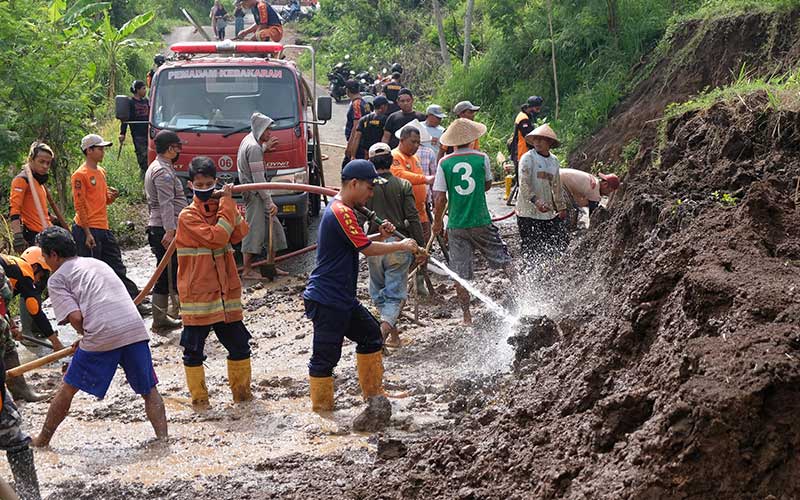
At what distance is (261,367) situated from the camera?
351 inches

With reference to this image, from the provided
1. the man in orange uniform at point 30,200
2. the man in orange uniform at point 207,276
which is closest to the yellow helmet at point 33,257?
the man in orange uniform at point 207,276

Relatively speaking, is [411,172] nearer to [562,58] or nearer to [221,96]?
[221,96]

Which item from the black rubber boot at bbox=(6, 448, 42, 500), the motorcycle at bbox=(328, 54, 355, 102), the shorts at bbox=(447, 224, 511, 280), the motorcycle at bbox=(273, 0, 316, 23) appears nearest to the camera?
the black rubber boot at bbox=(6, 448, 42, 500)

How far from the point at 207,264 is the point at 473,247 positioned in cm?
290

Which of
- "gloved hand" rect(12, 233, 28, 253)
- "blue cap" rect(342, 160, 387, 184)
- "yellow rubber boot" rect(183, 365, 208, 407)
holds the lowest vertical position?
"yellow rubber boot" rect(183, 365, 208, 407)

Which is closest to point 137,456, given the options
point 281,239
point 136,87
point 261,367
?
point 261,367

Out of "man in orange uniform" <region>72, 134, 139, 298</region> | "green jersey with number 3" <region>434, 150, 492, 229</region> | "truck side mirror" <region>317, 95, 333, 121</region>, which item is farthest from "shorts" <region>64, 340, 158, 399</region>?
"truck side mirror" <region>317, 95, 333, 121</region>

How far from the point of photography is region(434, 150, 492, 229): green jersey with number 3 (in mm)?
9234

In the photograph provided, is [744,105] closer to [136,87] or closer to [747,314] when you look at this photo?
[747,314]


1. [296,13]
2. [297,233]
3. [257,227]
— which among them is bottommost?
[297,233]

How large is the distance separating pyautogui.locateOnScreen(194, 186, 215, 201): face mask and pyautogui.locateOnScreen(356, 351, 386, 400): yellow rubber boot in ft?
5.47

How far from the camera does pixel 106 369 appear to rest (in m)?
6.80

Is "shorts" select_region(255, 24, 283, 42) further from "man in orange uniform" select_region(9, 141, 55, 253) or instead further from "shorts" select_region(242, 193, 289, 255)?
"man in orange uniform" select_region(9, 141, 55, 253)

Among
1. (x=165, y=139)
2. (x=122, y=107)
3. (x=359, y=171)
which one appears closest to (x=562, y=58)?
(x=122, y=107)
